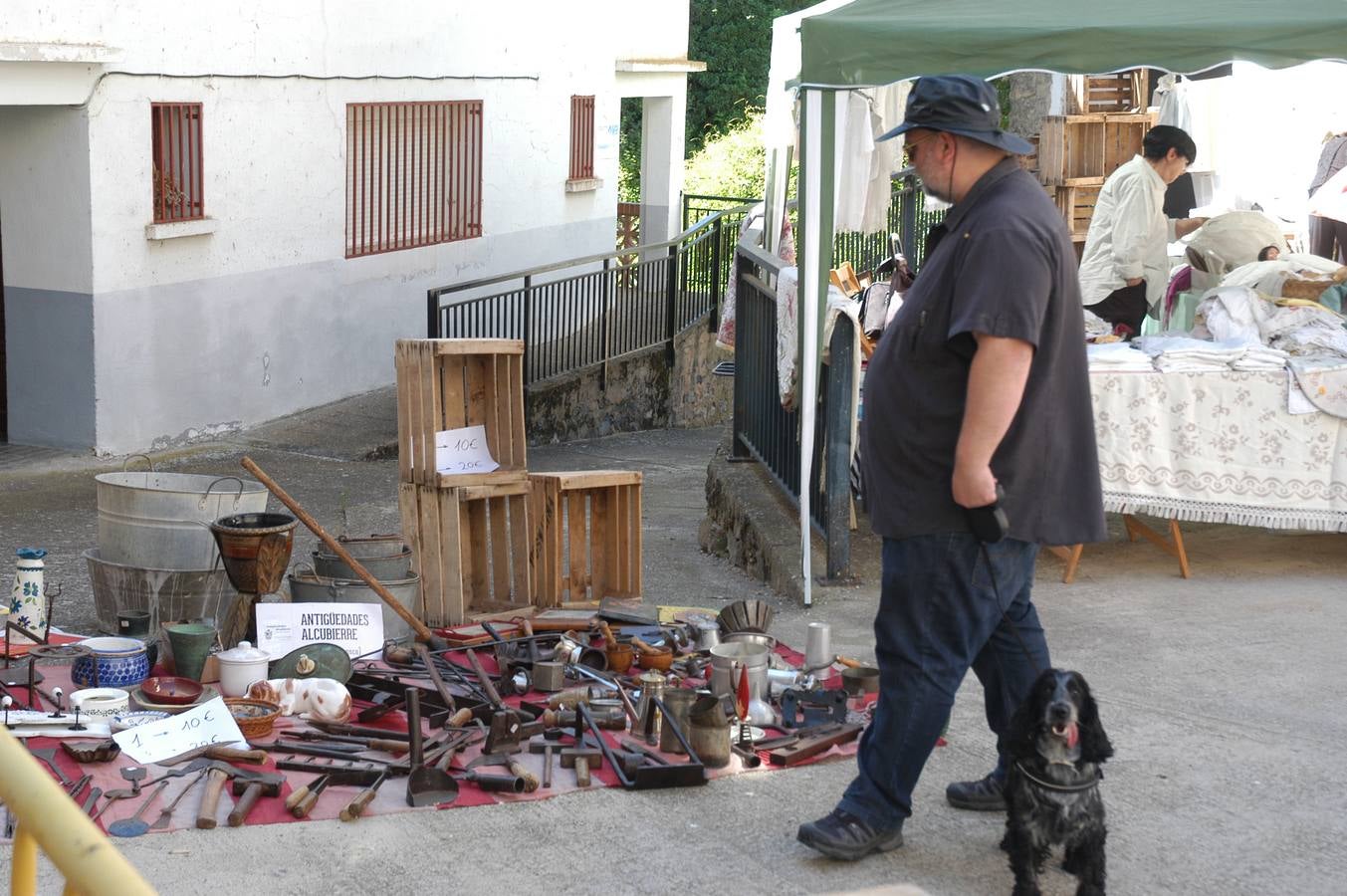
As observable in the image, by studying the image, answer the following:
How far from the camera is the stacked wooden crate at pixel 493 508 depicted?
262 inches

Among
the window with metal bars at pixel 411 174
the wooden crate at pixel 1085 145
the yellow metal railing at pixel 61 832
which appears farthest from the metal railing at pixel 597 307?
the yellow metal railing at pixel 61 832

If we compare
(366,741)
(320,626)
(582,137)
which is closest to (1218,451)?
(320,626)

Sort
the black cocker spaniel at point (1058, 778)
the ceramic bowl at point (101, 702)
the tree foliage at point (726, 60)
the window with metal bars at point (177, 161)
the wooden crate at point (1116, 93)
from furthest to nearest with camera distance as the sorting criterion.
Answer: the tree foliage at point (726, 60) → the wooden crate at point (1116, 93) → the window with metal bars at point (177, 161) → the ceramic bowl at point (101, 702) → the black cocker spaniel at point (1058, 778)

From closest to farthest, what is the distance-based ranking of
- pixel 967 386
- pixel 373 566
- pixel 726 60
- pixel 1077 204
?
pixel 967 386 → pixel 373 566 → pixel 1077 204 → pixel 726 60

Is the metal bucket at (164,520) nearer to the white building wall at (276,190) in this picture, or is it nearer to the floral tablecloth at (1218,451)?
the floral tablecloth at (1218,451)

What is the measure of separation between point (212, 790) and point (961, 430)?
2297 millimetres

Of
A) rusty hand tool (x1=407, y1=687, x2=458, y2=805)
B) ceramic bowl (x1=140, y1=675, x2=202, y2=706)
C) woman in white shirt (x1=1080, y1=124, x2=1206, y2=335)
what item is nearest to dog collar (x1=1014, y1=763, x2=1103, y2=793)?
rusty hand tool (x1=407, y1=687, x2=458, y2=805)

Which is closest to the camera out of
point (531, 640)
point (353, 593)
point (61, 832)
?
point (61, 832)

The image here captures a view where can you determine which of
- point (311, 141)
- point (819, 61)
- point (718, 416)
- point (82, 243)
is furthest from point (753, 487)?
point (718, 416)

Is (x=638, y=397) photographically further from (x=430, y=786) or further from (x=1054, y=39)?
(x=430, y=786)

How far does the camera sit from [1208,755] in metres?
5.01

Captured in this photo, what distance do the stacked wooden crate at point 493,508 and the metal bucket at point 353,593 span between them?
333 millimetres

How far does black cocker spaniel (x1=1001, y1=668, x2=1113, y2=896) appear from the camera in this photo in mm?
3684

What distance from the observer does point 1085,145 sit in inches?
525
